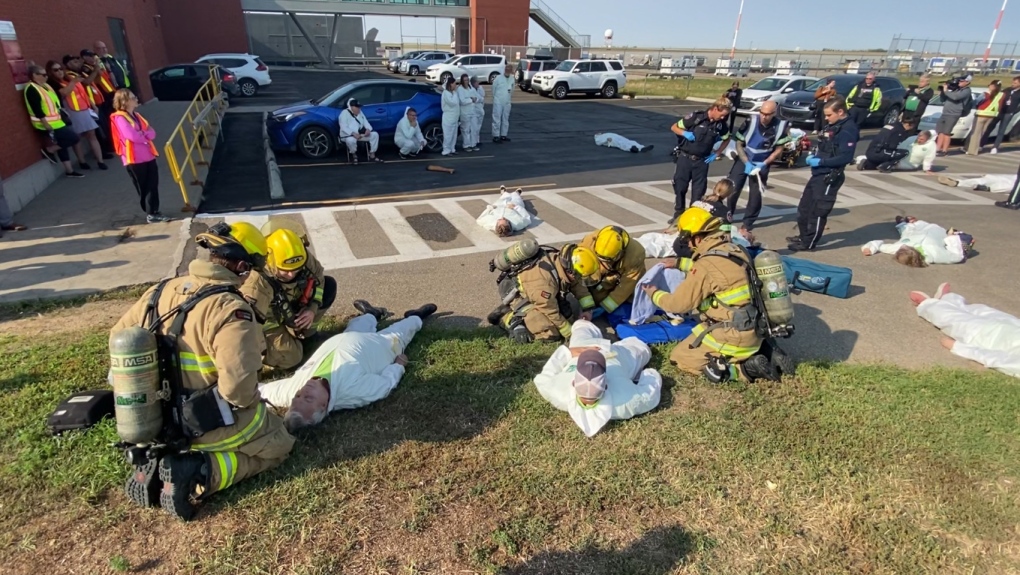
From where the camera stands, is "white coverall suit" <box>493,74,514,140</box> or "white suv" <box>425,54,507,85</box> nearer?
"white coverall suit" <box>493,74,514,140</box>

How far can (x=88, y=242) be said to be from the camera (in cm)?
698

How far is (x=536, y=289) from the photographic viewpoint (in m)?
4.79

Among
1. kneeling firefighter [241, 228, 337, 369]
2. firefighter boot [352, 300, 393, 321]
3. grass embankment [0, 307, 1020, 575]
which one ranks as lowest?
grass embankment [0, 307, 1020, 575]

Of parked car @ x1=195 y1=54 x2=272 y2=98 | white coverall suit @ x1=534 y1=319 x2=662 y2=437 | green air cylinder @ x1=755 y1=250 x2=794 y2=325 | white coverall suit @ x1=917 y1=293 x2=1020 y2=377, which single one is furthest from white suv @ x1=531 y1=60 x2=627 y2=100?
white coverall suit @ x1=534 y1=319 x2=662 y2=437

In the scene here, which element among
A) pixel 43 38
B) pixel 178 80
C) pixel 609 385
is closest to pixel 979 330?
pixel 609 385

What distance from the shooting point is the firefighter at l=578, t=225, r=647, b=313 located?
16.2 ft

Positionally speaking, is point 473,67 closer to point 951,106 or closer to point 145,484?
point 951,106

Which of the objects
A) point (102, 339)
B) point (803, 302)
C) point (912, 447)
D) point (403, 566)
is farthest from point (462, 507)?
point (803, 302)

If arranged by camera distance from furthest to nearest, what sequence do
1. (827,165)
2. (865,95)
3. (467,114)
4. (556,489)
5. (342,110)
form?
(865,95), (467,114), (342,110), (827,165), (556,489)

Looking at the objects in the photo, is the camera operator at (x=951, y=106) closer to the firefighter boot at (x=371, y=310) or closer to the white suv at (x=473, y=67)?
the firefighter boot at (x=371, y=310)

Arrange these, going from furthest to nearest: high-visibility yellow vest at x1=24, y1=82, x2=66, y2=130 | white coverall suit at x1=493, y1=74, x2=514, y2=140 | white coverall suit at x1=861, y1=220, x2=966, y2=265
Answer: white coverall suit at x1=493, y1=74, x2=514, y2=140 < high-visibility yellow vest at x1=24, y1=82, x2=66, y2=130 < white coverall suit at x1=861, y1=220, x2=966, y2=265

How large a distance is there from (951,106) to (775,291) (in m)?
15.9

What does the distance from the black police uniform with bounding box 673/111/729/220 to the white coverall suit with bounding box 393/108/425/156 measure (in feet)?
21.5

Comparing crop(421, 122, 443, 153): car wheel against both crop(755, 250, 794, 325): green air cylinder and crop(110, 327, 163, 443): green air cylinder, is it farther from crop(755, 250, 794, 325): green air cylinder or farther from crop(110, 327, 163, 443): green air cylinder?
crop(110, 327, 163, 443): green air cylinder
